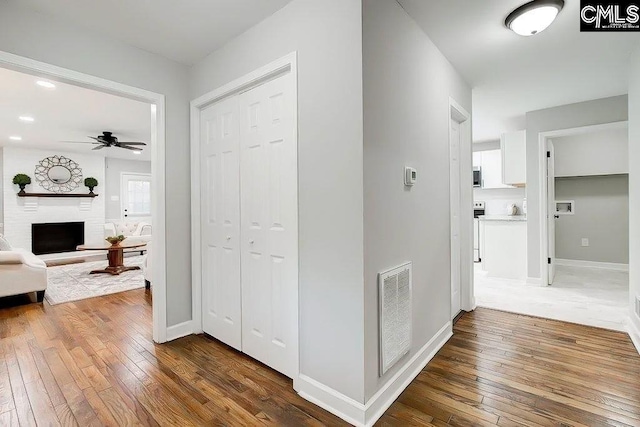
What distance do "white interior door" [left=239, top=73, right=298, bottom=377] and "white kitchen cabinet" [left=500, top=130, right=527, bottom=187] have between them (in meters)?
4.40

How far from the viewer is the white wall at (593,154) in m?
5.03

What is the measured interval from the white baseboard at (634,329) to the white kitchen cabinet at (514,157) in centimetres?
258

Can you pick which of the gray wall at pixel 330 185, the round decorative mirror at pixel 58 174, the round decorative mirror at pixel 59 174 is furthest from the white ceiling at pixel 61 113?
the gray wall at pixel 330 185

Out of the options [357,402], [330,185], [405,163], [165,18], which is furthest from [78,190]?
[357,402]

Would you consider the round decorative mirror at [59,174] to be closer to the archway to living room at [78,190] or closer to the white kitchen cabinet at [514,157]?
the archway to living room at [78,190]

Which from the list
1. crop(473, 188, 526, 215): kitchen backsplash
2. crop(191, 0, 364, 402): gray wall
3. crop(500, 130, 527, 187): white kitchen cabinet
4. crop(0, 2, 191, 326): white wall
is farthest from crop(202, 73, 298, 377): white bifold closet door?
crop(473, 188, 526, 215): kitchen backsplash

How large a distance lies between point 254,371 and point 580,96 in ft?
15.9

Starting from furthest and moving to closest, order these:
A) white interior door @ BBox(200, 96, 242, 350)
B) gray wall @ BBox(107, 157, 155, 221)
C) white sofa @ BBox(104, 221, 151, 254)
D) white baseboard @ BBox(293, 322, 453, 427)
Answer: gray wall @ BBox(107, 157, 155, 221) < white sofa @ BBox(104, 221, 151, 254) < white interior door @ BBox(200, 96, 242, 350) < white baseboard @ BBox(293, 322, 453, 427)

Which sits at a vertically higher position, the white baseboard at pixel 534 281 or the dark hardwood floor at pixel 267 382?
the white baseboard at pixel 534 281

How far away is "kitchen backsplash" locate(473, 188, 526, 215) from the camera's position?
19.9 feet

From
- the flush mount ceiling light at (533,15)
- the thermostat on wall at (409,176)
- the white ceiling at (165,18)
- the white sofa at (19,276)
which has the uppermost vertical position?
the white ceiling at (165,18)

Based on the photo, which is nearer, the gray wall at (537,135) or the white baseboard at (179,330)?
the white baseboard at (179,330)

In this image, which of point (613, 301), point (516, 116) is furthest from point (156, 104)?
point (613, 301)

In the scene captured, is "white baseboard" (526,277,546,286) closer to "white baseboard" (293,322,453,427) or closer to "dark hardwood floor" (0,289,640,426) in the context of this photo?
"dark hardwood floor" (0,289,640,426)
